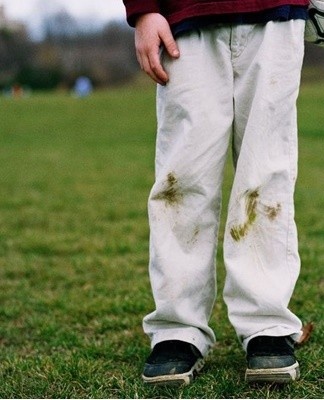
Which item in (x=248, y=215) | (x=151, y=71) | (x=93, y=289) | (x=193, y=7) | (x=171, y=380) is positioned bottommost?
(x=93, y=289)

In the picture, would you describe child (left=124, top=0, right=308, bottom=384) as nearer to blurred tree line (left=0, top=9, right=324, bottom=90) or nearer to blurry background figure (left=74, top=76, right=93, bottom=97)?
blurry background figure (left=74, top=76, right=93, bottom=97)

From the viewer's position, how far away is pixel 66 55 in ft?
200

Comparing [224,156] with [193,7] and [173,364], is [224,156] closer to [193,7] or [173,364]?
[193,7]

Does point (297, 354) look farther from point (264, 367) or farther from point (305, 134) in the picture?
point (305, 134)

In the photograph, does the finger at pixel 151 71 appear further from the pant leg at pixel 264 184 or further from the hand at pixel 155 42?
the pant leg at pixel 264 184

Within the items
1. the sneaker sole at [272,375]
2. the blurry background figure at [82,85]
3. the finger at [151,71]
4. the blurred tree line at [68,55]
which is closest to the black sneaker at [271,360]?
the sneaker sole at [272,375]

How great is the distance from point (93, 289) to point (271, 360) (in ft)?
4.81

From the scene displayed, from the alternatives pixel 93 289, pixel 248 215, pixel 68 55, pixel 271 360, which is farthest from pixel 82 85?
pixel 271 360

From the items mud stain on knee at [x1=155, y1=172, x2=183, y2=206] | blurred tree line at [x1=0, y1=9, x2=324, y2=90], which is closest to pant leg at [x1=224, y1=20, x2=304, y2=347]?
mud stain on knee at [x1=155, y1=172, x2=183, y2=206]

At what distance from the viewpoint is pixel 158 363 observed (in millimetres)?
2363

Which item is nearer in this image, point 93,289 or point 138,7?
point 138,7

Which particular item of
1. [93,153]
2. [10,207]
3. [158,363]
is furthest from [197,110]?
[93,153]

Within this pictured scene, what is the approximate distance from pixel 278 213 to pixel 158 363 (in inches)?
20.6

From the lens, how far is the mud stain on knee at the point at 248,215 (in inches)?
91.3
